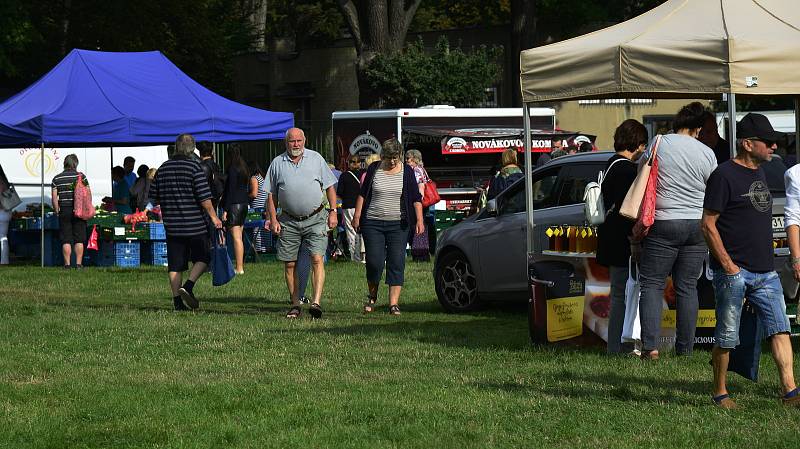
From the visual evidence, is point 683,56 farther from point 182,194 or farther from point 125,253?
point 125,253

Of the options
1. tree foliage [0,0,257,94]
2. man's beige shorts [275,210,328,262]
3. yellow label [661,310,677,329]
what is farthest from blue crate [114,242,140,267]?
tree foliage [0,0,257,94]

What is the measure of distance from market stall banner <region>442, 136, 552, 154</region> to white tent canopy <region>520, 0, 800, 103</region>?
54.0 ft

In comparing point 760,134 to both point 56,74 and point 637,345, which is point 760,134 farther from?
point 56,74

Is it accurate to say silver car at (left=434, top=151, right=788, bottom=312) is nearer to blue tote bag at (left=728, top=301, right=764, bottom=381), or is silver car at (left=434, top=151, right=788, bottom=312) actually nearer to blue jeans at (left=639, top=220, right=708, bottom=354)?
blue jeans at (left=639, top=220, right=708, bottom=354)

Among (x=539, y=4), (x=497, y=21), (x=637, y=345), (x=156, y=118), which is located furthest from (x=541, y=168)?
(x=497, y=21)

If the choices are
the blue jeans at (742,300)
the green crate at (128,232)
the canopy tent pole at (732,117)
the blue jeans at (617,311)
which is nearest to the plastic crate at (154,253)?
the green crate at (128,232)

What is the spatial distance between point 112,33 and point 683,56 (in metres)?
35.4

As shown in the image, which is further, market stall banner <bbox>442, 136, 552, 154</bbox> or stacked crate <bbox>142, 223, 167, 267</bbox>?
market stall banner <bbox>442, 136, 552, 154</bbox>

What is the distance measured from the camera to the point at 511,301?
14883 millimetres

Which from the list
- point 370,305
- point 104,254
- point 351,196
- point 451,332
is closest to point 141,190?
point 104,254

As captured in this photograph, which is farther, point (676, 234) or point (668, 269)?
point (668, 269)

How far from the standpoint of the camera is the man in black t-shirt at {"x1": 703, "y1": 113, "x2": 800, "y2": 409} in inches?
324

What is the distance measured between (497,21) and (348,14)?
1611 centimetres

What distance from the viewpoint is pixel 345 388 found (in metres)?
9.37
